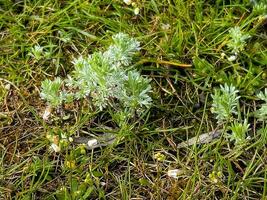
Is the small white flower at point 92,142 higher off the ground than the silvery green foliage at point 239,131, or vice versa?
the silvery green foliage at point 239,131

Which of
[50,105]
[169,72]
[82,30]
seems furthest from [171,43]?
[50,105]

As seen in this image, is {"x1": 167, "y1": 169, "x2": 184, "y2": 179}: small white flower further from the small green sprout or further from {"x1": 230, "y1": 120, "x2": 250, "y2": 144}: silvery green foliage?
the small green sprout

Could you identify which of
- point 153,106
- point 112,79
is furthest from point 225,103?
point 112,79

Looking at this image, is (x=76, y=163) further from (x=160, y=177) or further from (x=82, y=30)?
(x=82, y=30)

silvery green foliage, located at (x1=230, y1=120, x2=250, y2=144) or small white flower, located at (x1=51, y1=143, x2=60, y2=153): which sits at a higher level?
silvery green foliage, located at (x1=230, y1=120, x2=250, y2=144)

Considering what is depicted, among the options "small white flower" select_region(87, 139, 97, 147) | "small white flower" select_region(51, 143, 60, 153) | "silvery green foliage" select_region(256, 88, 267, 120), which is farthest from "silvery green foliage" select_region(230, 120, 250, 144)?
"small white flower" select_region(51, 143, 60, 153)

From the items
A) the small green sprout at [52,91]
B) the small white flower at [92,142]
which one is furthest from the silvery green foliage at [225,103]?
the small green sprout at [52,91]

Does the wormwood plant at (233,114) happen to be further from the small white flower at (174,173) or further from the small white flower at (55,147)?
the small white flower at (55,147)
